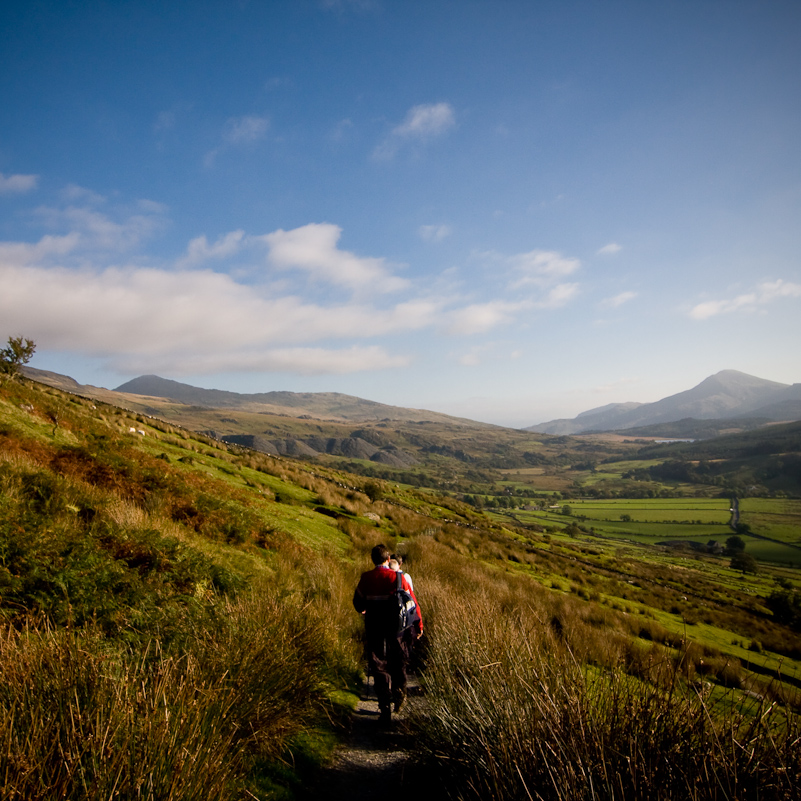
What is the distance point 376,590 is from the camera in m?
6.22

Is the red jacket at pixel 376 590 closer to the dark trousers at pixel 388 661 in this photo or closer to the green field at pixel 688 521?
the dark trousers at pixel 388 661

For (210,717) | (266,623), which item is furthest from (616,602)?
(210,717)

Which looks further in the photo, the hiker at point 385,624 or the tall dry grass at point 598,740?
the hiker at point 385,624

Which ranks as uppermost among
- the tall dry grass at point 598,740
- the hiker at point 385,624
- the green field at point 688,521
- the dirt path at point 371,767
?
the tall dry grass at point 598,740

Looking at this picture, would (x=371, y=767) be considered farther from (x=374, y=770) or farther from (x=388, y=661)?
(x=388, y=661)

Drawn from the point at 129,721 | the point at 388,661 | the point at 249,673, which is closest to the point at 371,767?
the point at 388,661

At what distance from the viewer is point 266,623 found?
5.05 meters

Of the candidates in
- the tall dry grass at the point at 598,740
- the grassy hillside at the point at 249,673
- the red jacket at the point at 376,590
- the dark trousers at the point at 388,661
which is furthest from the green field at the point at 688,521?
the tall dry grass at the point at 598,740

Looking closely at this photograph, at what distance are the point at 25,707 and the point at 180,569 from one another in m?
4.42

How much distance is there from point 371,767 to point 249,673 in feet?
6.33

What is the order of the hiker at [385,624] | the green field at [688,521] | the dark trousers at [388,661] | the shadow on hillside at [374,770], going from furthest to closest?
the green field at [688,521]
the hiker at [385,624]
the dark trousers at [388,661]
the shadow on hillside at [374,770]

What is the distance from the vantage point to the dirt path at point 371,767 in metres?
4.18

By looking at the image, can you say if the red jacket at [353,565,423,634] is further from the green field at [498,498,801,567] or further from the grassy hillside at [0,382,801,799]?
the green field at [498,498,801,567]

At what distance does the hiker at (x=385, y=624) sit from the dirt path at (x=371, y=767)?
485 mm
